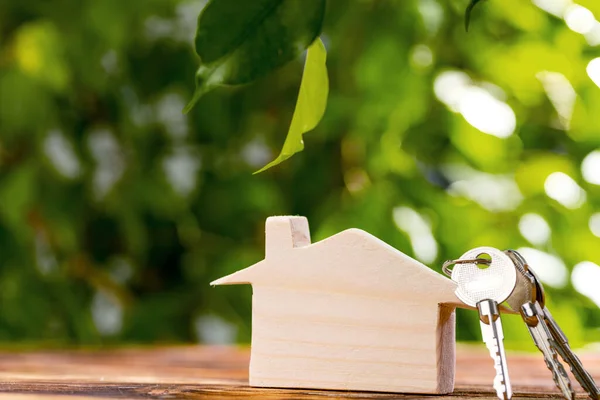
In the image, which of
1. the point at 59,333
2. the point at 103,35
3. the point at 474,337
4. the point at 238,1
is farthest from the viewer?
the point at 59,333

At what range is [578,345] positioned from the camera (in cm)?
86

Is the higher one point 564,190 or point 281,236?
point 564,190

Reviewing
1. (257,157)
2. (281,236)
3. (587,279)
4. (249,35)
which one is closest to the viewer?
(249,35)

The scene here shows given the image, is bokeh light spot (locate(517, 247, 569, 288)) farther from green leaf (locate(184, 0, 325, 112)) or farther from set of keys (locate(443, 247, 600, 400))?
green leaf (locate(184, 0, 325, 112))

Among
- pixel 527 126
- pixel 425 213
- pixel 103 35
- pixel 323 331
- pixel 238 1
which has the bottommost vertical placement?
pixel 323 331

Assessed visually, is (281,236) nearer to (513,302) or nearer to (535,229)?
(513,302)

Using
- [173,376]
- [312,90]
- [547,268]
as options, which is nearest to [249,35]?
[312,90]

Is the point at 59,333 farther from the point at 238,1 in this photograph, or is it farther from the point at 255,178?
the point at 238,1

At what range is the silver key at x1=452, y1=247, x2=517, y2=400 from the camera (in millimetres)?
374

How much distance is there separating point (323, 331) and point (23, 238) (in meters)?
0.80

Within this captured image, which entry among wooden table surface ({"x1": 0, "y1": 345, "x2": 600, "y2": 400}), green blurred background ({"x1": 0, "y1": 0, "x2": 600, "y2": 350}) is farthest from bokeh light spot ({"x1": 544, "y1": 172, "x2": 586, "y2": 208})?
wooden table surface ({"x1": 0, "y1": 345, "x2": 600, "y2": 400})

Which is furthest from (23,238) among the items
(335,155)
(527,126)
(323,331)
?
(323,331)

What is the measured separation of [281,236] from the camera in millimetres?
435

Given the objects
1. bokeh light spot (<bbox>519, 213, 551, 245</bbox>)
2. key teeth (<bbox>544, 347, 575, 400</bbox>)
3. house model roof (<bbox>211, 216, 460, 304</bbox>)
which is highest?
bokeh light spot (<bbox>519, 213, 551, 245</bbox>)
